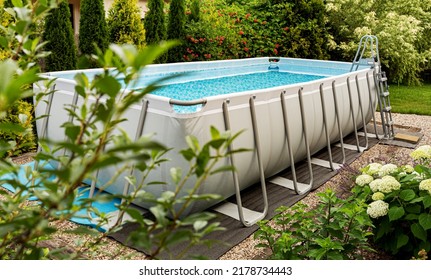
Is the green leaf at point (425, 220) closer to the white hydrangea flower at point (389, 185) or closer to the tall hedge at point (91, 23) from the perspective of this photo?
the white hydrangea flower at point (389, 185)

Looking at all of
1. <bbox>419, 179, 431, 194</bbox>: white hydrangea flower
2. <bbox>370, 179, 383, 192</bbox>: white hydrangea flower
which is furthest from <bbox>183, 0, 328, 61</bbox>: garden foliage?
<bbox>419, 179, 431, 194</bbox>: white hydrangea flower

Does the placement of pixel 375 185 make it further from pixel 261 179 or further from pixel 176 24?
pixel 176 24

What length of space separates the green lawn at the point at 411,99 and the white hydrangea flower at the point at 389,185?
250 inches

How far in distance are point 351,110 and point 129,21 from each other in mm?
4041

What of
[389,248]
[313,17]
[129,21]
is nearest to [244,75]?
[129,21]

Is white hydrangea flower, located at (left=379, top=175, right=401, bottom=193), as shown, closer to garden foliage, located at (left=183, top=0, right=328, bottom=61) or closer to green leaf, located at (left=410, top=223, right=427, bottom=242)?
green leaf, located at (left=410, top=223, right=427, bottom=242)

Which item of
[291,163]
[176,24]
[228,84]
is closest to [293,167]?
[291,163]

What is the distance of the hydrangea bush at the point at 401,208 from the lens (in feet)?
8.08

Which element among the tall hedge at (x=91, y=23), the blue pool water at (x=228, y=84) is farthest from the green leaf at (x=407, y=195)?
the tall hedge at (x=91, y=23)

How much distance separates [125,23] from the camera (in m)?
7.34

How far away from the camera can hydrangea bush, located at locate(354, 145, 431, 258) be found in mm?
2463
